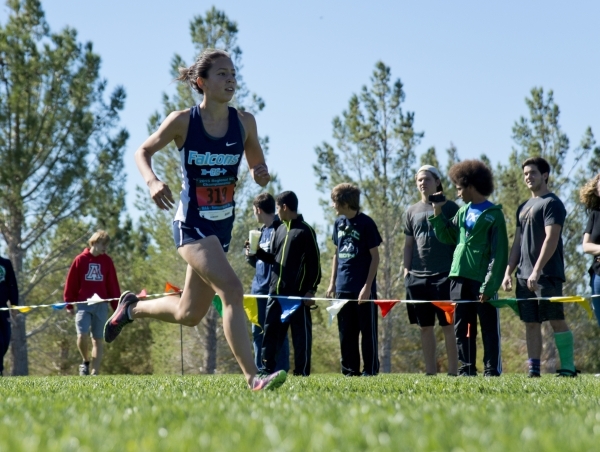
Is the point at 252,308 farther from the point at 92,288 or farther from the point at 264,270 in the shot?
the point at 92,288

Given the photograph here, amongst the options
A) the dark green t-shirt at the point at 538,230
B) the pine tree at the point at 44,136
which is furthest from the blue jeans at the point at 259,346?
the pine tree at the point at 44,136

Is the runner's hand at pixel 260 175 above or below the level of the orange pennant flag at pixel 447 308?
above

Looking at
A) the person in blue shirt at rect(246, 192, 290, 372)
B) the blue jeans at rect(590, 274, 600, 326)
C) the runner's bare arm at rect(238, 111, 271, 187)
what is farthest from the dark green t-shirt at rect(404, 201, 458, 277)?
the runner's bare arm at rect(238, 111, 271, 187)

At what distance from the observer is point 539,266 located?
8656 millimetres

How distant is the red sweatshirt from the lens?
13.4 metres

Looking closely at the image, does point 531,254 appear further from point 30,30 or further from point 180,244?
point 30,30

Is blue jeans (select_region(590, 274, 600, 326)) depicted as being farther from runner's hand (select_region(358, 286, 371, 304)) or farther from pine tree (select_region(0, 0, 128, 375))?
pine tree (select_region(0, 0, 128, 375))

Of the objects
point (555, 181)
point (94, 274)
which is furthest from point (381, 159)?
point (94, 274)

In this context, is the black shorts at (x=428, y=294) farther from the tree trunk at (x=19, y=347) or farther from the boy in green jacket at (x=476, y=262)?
the tree trunk at (x=19, y=347)

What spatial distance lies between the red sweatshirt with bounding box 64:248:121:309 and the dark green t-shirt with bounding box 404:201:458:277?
5248 mm

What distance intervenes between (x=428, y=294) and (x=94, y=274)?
576 cm

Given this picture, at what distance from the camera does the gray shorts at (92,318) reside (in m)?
13.3

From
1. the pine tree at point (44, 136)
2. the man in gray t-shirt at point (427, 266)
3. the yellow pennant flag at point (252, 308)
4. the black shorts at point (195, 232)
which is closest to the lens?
the black shorts at point (195, 232)

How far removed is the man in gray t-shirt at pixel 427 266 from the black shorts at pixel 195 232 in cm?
434
